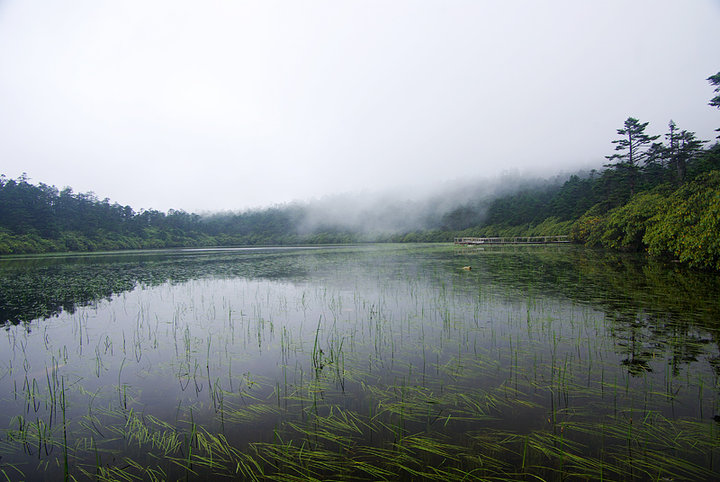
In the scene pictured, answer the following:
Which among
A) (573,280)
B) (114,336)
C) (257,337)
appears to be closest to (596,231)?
(573,280)

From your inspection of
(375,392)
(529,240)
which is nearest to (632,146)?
(529,240)

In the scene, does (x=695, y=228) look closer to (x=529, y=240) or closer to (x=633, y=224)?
(x=633, y=224)

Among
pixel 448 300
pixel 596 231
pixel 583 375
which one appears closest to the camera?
pixel 583 375

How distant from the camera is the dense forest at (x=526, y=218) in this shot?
18.2 meters

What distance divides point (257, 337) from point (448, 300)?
6116 millimetres

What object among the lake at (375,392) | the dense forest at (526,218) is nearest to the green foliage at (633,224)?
the dense forest at (526,218)

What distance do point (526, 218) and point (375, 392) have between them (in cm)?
9381

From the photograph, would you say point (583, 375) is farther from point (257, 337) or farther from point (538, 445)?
point (257, 337)

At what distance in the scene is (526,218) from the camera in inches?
3408

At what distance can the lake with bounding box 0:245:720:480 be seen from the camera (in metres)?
3.18

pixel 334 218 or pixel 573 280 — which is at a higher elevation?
pixel 334 218

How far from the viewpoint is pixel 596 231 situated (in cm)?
3722

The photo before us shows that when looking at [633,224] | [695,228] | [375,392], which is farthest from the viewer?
[633,224]

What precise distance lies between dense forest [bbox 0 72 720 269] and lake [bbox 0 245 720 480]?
11332mm
